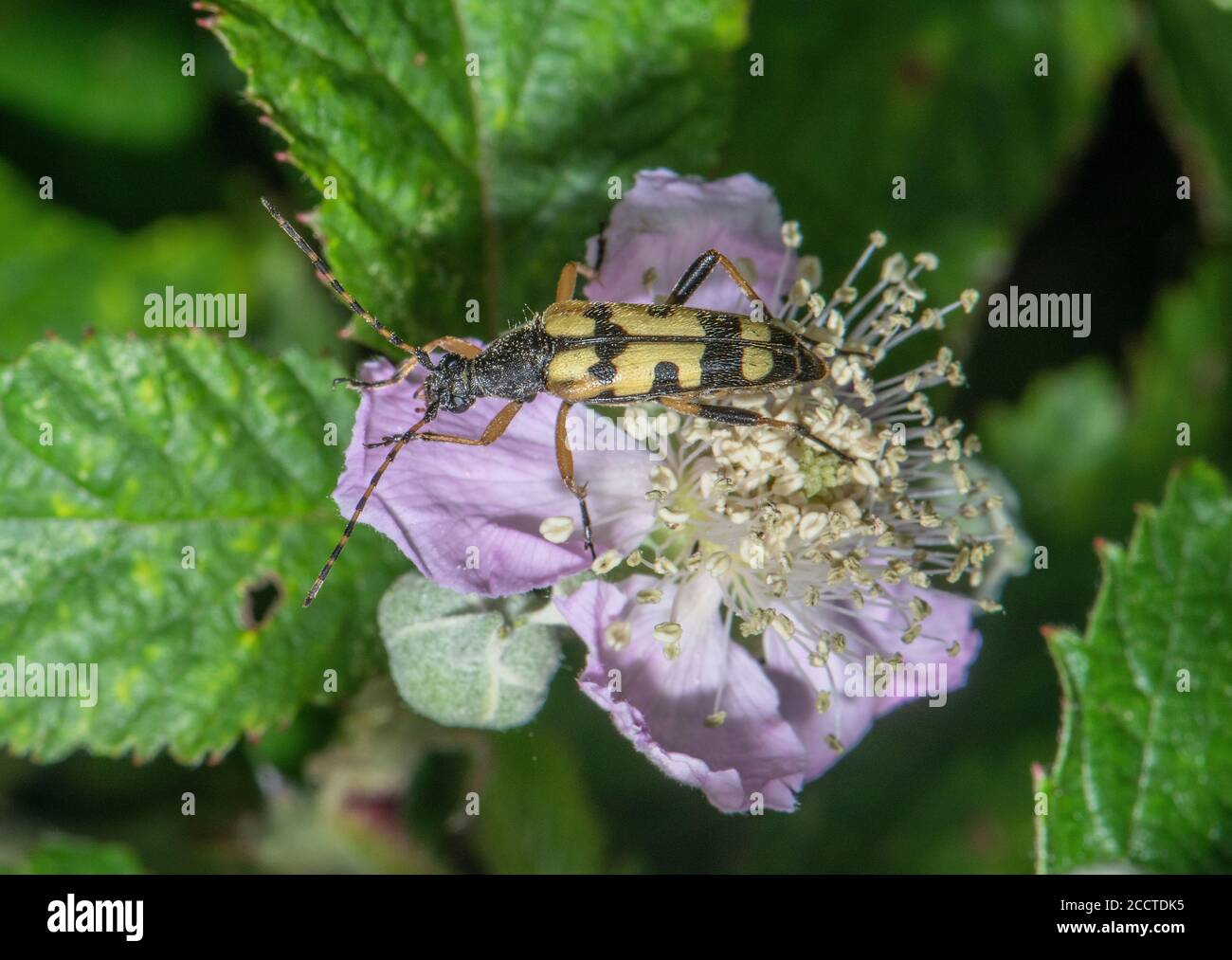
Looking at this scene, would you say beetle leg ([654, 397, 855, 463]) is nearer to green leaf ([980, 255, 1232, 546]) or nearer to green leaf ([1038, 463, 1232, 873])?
green leaf ([1038, 463, 1232, 873])

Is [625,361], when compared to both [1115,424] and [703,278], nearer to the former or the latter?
[703,278]

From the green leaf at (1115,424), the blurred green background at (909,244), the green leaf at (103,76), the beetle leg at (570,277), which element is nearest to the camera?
the beetle leg at (570,277)

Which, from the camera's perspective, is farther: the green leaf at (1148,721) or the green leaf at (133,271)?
the green leaf at (133,271)

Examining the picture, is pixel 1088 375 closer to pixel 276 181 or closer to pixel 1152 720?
pixel 1152 720

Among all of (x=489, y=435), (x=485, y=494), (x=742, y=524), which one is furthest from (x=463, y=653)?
(x=742, y=524)

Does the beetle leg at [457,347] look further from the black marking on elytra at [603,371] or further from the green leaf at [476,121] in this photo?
the black marking on elytra at [603,371]

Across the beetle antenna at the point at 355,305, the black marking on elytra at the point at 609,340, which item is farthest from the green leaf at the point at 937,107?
the beetle antenna at the point at 355,305

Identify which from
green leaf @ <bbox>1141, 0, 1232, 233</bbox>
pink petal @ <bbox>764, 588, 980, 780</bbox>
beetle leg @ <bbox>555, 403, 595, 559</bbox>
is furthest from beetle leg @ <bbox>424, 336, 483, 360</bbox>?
green leaf @ <bbox>1141, 0, 1232, 233</bbox>
